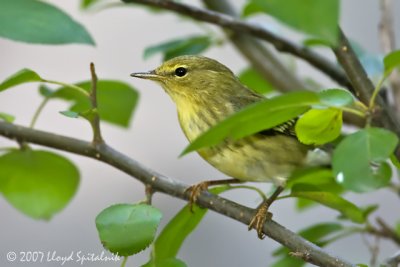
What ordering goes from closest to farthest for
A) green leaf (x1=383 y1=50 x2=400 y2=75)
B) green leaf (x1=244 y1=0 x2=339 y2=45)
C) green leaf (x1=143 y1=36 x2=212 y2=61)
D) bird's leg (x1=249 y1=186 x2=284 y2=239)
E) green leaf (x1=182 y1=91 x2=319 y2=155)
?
green leaf (x1=244 y1=0 x2=339 y2=45)
green leaf (x1=182 y1=91 x2=319 y2=155)
green leaf (x1=383 y1=50 x2=400 y2=75)
bird's leg (x1=249 y1=186 x2=284 y2=239)
green leaf (x1=143 y1=36 x2=212 y2=61)

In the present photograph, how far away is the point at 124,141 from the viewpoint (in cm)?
392

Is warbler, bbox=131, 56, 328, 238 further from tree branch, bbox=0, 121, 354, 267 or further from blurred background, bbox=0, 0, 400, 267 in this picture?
blurred background, bbox=0, 0, 400, 267

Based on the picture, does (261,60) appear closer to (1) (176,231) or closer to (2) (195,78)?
(2) (195,78)

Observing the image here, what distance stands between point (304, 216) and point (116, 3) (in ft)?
7.68

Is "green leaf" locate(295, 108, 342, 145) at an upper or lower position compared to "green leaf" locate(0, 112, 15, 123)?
lower

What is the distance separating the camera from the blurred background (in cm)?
362

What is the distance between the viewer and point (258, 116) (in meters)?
0.81

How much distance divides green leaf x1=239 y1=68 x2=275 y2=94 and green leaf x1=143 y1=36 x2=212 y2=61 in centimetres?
17

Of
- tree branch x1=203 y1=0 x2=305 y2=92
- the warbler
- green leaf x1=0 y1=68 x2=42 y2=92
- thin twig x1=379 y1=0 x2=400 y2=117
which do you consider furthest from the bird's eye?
green leaf x1=0 y1=68 x2=42 y2=92

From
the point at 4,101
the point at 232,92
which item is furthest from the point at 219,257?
the point at 232,92

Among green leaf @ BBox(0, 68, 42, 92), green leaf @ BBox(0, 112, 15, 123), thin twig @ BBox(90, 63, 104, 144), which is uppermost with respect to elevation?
green leaf @ BBox(0, 112, 15, 123)

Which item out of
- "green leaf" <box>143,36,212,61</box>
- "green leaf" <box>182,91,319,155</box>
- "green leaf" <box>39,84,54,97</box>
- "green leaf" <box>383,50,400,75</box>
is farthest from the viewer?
"green leaf" <box>143,36,212,61</box>

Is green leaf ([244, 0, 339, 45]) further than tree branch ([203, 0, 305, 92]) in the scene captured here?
No

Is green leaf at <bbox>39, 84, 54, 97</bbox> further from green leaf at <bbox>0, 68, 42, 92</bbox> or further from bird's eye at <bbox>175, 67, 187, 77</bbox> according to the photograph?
bird's eye at <bbox>175, 67, 187, 77</bbox>
